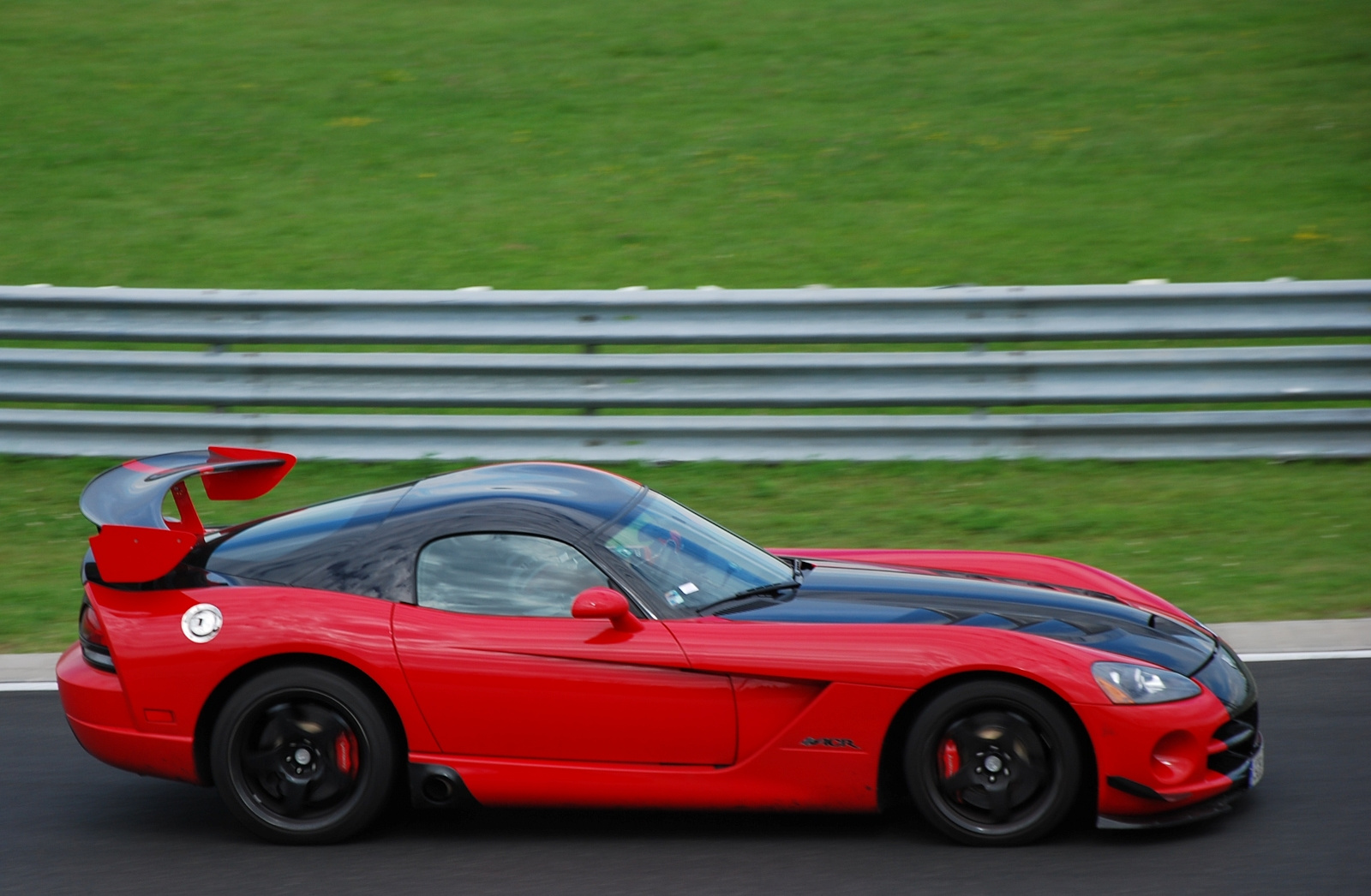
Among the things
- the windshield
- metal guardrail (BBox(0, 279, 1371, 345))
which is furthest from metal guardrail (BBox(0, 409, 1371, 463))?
the windshield

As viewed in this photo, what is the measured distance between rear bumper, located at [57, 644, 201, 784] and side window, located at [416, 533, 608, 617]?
0.93 meters

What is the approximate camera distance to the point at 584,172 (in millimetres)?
11906

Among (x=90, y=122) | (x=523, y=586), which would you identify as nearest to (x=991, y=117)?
(x=90, y=122)

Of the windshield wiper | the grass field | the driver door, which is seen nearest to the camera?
the driver door

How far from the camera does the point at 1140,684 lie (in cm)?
431

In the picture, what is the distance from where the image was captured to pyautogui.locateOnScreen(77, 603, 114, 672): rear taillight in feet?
15.4

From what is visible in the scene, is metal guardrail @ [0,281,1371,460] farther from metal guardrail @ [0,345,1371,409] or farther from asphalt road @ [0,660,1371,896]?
asphalt road @ [0,660,1371,896]

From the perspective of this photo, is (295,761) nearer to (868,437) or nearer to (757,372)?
(757,372)

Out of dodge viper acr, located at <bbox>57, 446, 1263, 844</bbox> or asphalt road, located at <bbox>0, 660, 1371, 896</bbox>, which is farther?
dodge viper acr, located at <bbox>57, 446, 1263, 844</bbox>

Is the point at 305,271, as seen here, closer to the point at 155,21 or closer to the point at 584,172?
the point at 584,172

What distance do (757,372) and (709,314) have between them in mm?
452

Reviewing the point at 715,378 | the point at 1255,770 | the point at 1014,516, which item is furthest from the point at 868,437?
the point at 1255,770

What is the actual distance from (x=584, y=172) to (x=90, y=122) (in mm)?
4717

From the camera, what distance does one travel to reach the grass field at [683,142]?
10555mm
